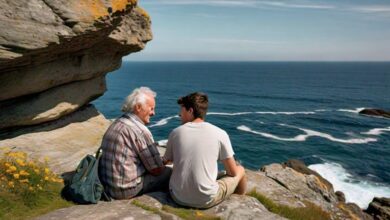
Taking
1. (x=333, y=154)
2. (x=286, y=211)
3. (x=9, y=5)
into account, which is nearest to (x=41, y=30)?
(x=9, y=5)

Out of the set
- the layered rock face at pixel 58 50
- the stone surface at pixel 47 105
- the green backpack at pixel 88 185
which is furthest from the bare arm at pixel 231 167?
the stone surface at pixel 47 105

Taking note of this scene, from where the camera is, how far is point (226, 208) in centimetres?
811

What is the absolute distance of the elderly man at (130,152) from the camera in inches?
300

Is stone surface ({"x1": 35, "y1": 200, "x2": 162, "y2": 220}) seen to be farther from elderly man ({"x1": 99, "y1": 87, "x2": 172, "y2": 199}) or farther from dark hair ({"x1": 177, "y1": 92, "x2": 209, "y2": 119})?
dark hair ({"x1": 177, "y1": 92, "x2": 209, "y2": 119})

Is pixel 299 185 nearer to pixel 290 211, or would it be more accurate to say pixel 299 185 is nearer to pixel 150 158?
pixel 290 211

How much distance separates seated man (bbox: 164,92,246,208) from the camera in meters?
7.20

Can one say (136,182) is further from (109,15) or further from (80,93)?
(80,93)

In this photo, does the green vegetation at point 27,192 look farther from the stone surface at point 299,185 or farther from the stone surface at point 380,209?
the stone surface at point 380,209

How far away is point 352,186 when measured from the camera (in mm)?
36250

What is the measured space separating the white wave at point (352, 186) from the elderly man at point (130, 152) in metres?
29.8

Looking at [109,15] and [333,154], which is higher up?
[109,15]

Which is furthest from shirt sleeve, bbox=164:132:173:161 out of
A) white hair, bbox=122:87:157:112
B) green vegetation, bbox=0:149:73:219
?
green vegetation, bbox=0:149:73:219

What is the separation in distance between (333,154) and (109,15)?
43.5 m

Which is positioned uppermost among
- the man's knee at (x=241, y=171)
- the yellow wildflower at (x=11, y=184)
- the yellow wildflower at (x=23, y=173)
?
the man's knee at (x=241, y=171)
